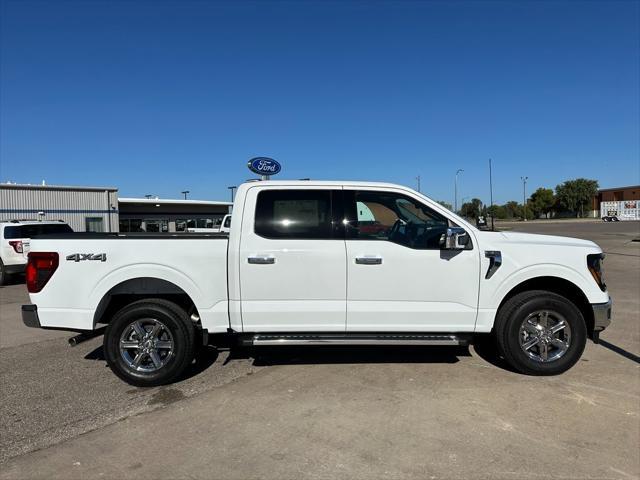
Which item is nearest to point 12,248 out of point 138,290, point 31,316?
point 31,316

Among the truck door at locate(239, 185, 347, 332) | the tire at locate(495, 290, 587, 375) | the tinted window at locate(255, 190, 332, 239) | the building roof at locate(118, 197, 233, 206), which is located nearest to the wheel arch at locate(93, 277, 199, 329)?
the truck door at locate(239, 185, 347, 332)

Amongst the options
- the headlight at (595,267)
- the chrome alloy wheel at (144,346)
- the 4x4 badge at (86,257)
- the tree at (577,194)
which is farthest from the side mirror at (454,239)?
the tree at (577,194)

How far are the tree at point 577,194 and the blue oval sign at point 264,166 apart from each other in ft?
408

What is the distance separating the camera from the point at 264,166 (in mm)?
8609

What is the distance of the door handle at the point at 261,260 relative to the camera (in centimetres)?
481

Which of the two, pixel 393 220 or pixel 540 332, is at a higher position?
pixel 393 220

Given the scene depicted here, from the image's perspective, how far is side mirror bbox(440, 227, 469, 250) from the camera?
4.77m

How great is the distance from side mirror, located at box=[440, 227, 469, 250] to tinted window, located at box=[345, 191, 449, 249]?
0.10 meters

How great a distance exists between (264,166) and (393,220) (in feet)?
13.5

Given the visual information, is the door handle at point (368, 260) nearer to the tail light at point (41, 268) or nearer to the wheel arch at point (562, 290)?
the wheel arch at point (562, 290)

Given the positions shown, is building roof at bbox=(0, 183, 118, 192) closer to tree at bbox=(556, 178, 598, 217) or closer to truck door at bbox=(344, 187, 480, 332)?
truck door at bbox=(344, 187, 480, 332)

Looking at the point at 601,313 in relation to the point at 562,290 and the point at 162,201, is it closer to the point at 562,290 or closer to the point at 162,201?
the point at 562,290

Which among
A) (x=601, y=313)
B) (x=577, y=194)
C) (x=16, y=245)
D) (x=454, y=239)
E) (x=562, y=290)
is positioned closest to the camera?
(x=454, y=239)

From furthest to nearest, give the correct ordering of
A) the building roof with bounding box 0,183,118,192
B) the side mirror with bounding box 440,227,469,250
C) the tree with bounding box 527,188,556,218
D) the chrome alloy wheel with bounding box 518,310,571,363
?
the tree with bounding box 527,188,556,218
the building roof with bounding box 0,183,118,192
the chrome alloy wheel with bounding box 518,310,571,363
the side mirror with bounding box 440,227,469,250
